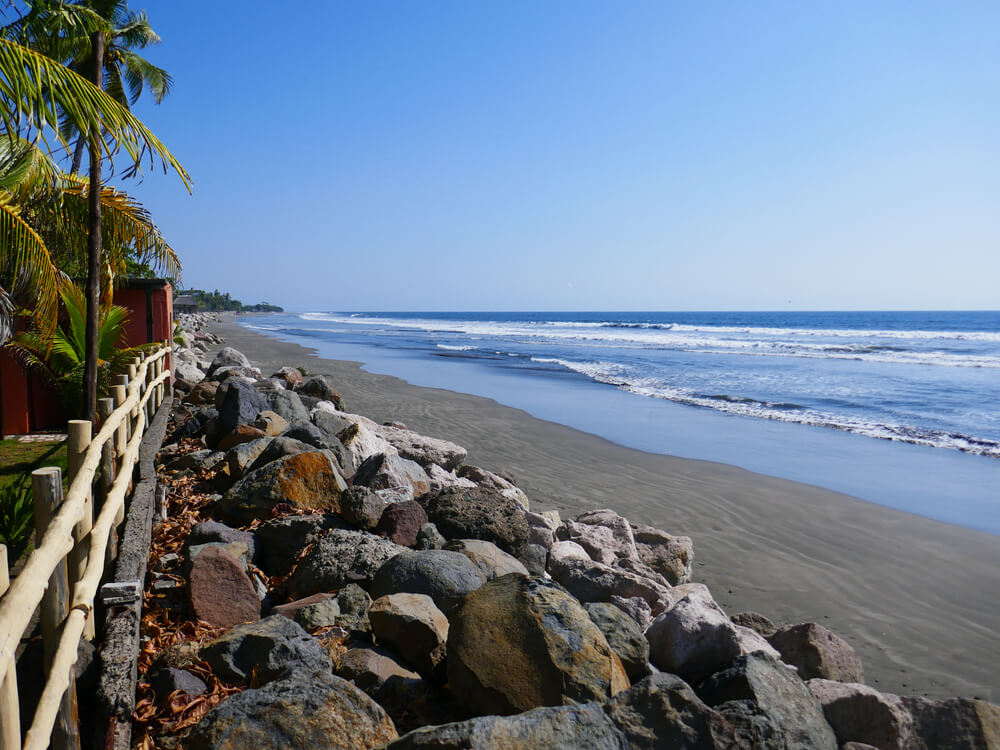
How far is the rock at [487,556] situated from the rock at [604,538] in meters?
1.24

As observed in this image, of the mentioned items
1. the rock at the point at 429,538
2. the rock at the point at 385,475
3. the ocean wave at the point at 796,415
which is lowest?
the ocean wave at the point at 796,415

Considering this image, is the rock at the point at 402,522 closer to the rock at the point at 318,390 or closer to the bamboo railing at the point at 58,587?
the bamboo railing at the point at 58,587

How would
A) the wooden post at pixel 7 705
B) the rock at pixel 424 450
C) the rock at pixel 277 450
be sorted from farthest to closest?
1. the rock at pixel 424 450
2. the rock at pixel 277 450
3. the wooden post at pixel 7 705

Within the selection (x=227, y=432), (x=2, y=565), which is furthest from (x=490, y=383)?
(x=2, y=565)

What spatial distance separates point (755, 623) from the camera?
5160 millimetres

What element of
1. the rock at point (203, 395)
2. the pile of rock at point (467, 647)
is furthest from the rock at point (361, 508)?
the rock at point (203, 395)

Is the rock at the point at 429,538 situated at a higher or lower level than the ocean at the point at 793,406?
higher

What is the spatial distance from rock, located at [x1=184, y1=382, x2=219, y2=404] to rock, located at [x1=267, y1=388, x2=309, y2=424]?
1915 mm

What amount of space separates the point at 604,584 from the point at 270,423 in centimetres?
424

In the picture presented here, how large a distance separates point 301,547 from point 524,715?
2668 millimetres

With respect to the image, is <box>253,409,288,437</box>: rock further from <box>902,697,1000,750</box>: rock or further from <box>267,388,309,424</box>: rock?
<box>902,697,1000,750</box>: rock

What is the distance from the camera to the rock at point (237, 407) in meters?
7.34

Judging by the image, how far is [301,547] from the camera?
15.8ft

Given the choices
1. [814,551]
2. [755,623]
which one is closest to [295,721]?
[755,623]
